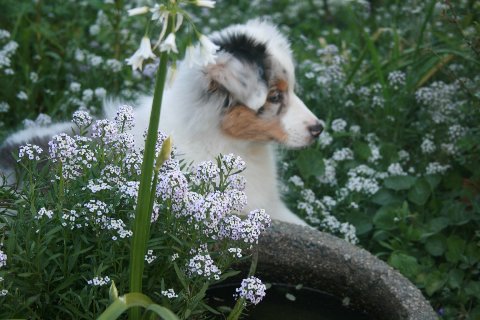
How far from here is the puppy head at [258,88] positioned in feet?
10.8

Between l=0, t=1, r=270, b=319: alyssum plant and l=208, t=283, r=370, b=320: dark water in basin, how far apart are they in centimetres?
57

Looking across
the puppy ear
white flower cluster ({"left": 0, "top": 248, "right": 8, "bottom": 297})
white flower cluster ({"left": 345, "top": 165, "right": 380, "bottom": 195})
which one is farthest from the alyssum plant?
white flower cluster ({"left": 345, "top": 165, "right": 380, "bottom": 195})

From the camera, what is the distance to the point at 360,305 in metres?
3.00

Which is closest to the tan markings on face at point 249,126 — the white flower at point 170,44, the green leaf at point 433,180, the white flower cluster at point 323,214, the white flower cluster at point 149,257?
the white flower cluster at point 323,214

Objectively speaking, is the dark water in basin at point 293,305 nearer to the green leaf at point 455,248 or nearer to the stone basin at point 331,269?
the stone basin at point 331,269

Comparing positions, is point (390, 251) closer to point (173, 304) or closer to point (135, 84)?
point (173, 304)

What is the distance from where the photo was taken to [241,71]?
10.7 feet

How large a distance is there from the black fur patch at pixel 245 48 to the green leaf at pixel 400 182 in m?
0.98

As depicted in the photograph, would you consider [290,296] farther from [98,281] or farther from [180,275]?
[98,281]

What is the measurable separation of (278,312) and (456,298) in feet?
2.70

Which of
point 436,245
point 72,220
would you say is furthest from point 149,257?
point 436,245

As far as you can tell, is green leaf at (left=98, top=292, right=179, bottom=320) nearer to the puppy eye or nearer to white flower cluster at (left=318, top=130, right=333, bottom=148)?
the puppy eye

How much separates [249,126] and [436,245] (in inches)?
39.4

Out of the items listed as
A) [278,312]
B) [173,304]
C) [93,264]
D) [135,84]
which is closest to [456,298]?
[278,312]
